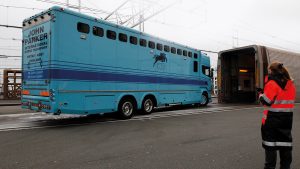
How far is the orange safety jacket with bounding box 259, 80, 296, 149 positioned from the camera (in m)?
3.70

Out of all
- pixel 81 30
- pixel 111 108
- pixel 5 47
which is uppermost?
pixel 5 47

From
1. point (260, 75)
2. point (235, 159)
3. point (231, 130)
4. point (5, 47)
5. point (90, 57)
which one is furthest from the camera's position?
point (5, 47)

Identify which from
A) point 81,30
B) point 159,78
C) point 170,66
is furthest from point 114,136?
point 170,66

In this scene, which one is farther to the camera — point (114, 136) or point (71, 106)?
point (71, 106)

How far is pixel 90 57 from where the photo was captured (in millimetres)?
9000

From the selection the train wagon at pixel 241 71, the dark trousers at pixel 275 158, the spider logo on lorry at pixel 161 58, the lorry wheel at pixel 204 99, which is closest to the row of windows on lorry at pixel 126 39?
the spider logo on lorry at pixel 161 58

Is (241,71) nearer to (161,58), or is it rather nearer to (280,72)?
(161,58)

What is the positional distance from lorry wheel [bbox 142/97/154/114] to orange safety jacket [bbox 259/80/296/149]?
7.98m

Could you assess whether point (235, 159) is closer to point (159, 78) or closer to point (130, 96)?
point (130, 96)

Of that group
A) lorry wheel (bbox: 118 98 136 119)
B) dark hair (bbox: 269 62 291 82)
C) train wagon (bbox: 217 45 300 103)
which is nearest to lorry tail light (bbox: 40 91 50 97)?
lorry wheel (bbox: 118 98 136 119)

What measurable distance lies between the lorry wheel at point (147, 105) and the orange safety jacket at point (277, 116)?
26.2 ft

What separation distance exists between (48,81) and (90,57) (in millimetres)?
1653

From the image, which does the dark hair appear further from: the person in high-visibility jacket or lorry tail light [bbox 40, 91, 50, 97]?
lorry tail light [bbox 40, 91, 50, 97]

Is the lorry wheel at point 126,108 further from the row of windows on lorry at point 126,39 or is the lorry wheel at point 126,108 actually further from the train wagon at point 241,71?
the train wagon at point 241,71
